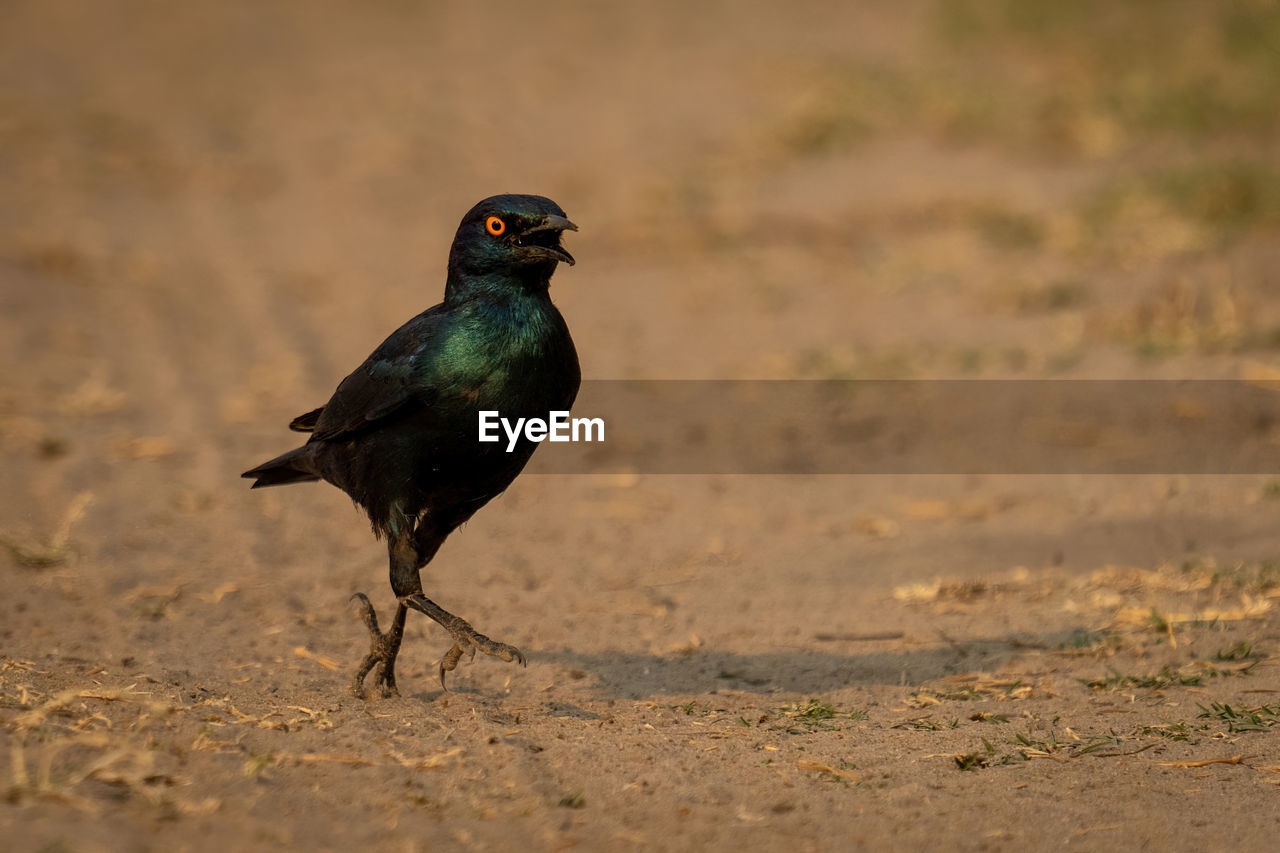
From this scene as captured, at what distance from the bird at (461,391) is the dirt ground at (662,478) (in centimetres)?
49

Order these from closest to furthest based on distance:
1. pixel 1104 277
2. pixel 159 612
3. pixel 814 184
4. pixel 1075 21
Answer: pixel 159 612 < pixel 1104 277 < pixel 814 184 < pixel 1075 21

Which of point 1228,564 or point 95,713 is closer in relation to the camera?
point 95,713

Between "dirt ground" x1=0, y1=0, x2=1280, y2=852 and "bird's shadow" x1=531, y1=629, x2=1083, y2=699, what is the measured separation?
0.08ft

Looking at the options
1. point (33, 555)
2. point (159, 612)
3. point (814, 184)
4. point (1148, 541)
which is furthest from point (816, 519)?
point (814, 184)

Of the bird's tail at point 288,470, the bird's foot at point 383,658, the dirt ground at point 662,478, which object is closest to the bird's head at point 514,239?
the bird's tail at point 288,470

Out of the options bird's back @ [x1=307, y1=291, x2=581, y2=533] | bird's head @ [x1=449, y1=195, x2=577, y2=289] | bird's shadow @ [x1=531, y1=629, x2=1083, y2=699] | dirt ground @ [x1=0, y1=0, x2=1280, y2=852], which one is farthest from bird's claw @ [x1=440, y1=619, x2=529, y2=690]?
bird's head @ [x1=449, y1=195, x2=577, y2=289]

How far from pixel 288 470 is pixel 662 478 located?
3005mm

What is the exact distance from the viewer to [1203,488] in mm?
6898

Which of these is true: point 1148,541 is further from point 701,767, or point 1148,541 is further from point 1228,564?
point 701,767

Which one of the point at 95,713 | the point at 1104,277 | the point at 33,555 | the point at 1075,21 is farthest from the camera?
the point at 1075,21

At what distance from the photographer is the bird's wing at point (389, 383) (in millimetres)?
4363

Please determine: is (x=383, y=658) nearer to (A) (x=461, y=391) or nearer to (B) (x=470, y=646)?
(B) (x=470, y=646)

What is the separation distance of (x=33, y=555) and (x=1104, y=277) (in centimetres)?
717

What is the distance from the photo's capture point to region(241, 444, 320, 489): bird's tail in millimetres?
4965
